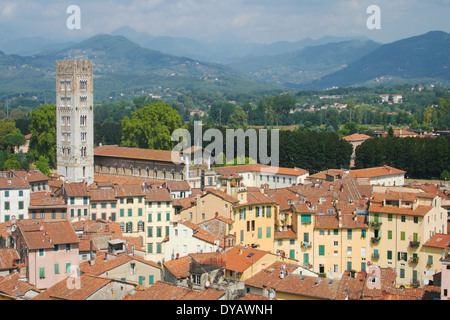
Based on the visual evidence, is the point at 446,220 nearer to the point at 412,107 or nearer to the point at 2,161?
the point at 2,161

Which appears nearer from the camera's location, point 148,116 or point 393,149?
point 393,149

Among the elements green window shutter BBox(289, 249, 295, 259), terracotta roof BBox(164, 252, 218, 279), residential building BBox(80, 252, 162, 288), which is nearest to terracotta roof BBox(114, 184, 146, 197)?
green window shutter BBox(289, 249, 295, 259)

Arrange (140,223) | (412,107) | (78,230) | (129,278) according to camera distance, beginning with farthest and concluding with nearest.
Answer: (412,107) → (140,223) → (78,230) → (129,278)

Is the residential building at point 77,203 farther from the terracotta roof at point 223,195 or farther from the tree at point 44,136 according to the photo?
the tree at point 44,136

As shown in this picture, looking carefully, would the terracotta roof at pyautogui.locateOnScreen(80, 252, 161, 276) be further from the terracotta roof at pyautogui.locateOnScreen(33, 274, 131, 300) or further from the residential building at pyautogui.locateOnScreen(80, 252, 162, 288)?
the terracotta roof at pyautogui.locateOnScreen(33, 274, 131, 300)

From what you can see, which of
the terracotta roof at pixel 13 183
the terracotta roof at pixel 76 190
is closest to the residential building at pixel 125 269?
the terracotta roof at pixel 76 190

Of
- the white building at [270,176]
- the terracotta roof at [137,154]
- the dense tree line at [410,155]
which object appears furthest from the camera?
the dense tree line at [410,155]
